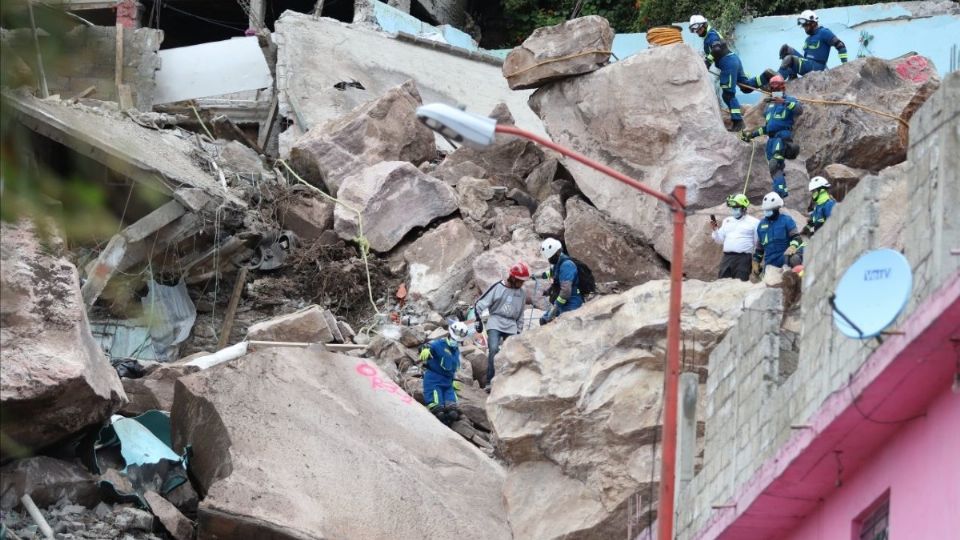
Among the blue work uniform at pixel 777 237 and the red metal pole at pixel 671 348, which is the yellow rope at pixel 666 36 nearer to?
the blue work uniform at pixel 777 237

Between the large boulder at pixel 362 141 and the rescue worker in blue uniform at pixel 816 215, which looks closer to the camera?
the rescue worker in blue uniform at pixel 816 215

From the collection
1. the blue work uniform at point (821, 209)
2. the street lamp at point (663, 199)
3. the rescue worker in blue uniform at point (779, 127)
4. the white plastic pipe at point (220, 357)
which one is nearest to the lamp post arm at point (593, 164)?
the street lamp at point (663, 199)

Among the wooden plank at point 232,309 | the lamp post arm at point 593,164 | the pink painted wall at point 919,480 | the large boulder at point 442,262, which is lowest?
the wooden plank at point 232,309

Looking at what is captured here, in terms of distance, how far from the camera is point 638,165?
21438 millimetres

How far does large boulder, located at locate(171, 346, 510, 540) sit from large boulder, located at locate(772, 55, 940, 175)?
7983 mm

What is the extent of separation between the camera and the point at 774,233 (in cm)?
1747

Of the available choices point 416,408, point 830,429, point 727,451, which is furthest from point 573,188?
point 830,429

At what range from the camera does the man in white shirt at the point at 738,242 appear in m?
18.3

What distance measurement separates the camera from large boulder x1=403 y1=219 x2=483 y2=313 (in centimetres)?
2088

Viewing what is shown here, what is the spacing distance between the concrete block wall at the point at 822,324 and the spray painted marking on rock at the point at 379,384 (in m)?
3.81

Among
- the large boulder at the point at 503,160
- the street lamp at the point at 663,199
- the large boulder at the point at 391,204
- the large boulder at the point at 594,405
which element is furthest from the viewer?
the large boulder at the point at 503,160

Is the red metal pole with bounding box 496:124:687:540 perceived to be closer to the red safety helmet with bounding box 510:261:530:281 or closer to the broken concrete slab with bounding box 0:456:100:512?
the broken concrete slab with bounding box 0:456:100:512

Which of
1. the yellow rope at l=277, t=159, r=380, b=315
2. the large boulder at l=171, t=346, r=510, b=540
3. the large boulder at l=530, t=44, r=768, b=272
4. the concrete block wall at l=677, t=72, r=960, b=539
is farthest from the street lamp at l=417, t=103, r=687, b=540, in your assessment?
the yellow rope at l=277, t=159, r=380, b=315

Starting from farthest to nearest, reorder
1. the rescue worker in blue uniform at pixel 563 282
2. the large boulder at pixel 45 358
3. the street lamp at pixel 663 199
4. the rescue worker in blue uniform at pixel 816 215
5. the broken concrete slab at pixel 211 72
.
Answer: the broken concrete slab at pixel 211 72 → the rescue worker in blue uniform at pixel 563 282 → the rescue worker in blue uniform at pixel 816 215 → the large boulder at pixel 45 358 → the street lamp at pixel 663 199
